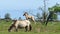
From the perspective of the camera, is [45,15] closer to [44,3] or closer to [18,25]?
[44,3]

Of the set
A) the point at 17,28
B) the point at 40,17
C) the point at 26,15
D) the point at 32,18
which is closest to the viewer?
the point at 17,28

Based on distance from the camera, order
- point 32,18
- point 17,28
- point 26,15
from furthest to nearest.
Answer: point 32,18
point 26,15
point 17,28

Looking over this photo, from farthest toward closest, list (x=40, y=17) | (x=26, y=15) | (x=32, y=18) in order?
(x=40, y=17) < (x=32, y=18) < (x=26, y=15)

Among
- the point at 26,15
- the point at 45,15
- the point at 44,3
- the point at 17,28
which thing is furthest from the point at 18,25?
the point at 45,15

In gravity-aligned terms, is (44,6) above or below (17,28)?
above

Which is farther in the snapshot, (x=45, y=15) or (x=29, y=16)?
(x=45, y=15)

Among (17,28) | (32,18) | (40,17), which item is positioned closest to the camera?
(17,28)

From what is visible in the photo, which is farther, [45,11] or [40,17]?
[40,17]

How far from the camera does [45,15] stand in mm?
35812

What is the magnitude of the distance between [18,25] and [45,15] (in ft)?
46.6

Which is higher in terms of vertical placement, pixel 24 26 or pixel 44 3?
pixel 44 3

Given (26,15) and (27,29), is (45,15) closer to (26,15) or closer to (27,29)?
(26,15)

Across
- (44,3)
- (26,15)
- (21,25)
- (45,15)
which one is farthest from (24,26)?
(45,15)

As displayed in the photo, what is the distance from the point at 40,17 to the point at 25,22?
46.8 feet
